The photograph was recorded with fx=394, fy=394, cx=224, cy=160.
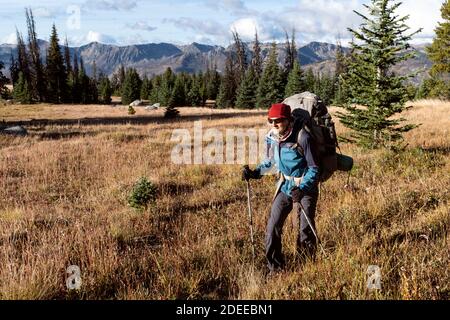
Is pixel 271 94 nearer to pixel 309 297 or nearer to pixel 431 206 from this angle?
pixel 431 206

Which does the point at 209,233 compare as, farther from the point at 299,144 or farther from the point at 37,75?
the point at 37,75

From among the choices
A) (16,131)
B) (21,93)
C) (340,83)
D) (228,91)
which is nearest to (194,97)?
(228,91)

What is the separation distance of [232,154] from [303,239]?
9957mm

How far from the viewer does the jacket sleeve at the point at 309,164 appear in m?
4.19

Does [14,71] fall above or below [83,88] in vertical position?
above

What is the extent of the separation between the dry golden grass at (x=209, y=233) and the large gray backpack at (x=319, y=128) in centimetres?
97

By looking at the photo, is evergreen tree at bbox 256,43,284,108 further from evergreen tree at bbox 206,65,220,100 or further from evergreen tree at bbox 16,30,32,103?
evergreen tree at bbox 16,30,32,103

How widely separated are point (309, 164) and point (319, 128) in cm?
47

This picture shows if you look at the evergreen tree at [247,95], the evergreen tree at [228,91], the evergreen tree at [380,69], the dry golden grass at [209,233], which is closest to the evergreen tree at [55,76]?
the evergreen tree at [228,91]

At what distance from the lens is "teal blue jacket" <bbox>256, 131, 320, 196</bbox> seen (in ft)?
13.8

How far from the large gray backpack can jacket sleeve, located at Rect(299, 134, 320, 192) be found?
79 mm

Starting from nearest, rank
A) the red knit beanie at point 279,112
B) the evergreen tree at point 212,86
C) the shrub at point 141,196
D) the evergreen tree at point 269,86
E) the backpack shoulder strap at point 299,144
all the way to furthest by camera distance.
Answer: the red knit beanie at point 279,112 → the backpack shoulder strap at point 299,144 → the shrub at point 141,196 → the evergreen tree at point 269,86 → the evergreen tree at point 212,86

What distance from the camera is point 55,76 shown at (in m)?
61.6

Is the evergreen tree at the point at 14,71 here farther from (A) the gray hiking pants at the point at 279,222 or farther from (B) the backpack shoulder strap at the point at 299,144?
(B) the backpack shoulder strap at the point at 299,144
